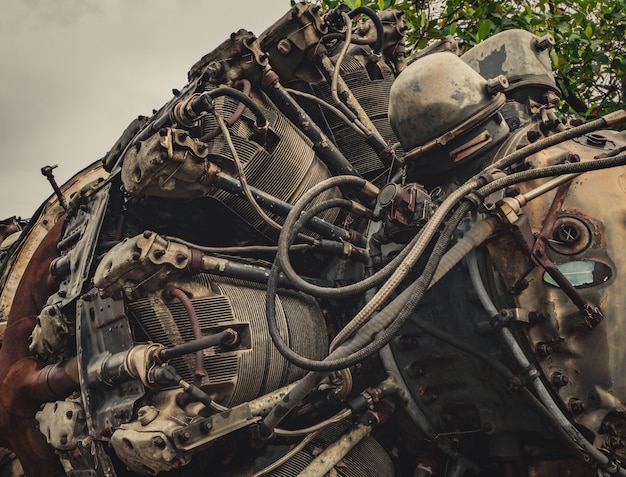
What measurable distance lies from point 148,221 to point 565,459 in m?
2.78

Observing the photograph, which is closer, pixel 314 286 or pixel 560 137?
pixel 560 137

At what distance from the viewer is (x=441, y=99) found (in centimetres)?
362

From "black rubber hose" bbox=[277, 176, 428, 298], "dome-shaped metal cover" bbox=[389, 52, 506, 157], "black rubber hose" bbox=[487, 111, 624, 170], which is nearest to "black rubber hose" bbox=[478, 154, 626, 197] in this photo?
"black rubber hose" bbox=[487, 111, 624, 170]

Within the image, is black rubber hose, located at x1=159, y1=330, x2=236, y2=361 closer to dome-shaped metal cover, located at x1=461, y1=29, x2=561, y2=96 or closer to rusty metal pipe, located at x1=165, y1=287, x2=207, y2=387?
rusty metal pipe, located at x1=165, y1=287, x2=207, y2=387

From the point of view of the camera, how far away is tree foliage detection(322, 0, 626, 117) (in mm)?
7551

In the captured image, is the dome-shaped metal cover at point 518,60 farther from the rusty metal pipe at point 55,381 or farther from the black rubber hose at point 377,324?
the rusty metal pipe at point 55,381

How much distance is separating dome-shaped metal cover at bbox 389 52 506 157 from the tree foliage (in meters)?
3.94

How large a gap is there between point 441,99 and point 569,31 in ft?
16.1

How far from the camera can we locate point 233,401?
3.74 m

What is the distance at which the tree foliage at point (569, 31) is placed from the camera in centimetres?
755

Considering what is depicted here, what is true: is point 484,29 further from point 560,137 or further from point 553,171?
point 553,171

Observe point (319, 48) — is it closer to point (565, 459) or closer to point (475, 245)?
point (475, 245)

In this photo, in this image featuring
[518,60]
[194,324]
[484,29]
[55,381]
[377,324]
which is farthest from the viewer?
[484,29]

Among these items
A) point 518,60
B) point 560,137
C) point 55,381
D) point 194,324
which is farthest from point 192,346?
point 518,60
